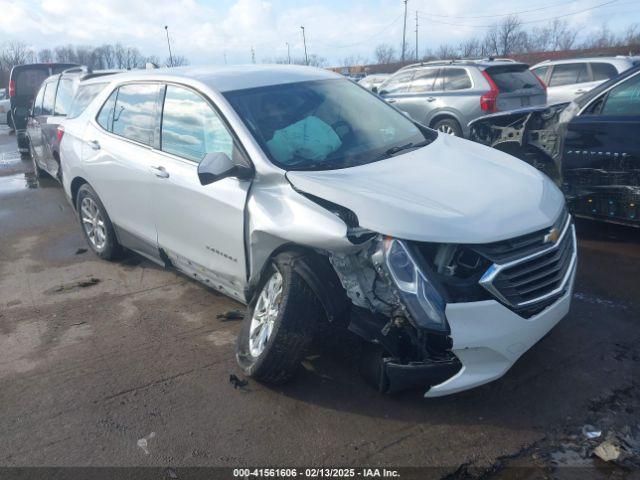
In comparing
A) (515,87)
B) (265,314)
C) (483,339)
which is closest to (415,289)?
(483,339)

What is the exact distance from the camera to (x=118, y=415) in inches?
124

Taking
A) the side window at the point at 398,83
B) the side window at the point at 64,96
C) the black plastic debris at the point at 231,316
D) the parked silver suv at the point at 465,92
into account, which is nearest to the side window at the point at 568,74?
the parked silver suv at the point at 465,92

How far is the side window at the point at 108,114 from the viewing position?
502cm

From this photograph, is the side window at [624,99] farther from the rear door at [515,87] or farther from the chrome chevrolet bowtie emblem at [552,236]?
the rear door at [515,87]

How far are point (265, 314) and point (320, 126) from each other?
1357 millimetres

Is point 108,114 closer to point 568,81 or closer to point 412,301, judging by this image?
point 412,301

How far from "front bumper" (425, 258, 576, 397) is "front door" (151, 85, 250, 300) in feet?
4.86

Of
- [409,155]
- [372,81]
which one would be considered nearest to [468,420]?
[409,155]

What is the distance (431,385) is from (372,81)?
68.0 ft

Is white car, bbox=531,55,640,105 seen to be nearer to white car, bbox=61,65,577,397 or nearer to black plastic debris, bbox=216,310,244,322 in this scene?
white car, bbox=61,65,577,397

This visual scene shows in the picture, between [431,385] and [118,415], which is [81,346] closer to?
[118,415]

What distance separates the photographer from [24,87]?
1395 centimetres

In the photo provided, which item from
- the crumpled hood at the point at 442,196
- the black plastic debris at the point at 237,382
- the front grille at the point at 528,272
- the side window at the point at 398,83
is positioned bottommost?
the black plastic debris at the point at 237,382

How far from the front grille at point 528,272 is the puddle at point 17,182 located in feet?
29.9
